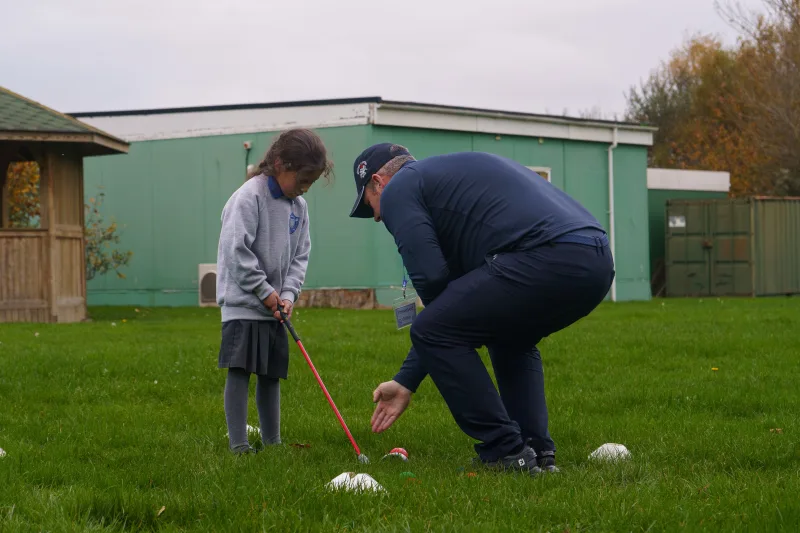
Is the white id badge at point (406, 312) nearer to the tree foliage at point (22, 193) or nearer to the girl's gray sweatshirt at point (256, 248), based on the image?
the girl's gray sweatshirt at point (256, 248)

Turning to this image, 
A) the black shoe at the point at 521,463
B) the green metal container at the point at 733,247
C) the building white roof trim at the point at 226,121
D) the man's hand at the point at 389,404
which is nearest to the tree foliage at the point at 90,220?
the building white roof trim at the point at 226,121

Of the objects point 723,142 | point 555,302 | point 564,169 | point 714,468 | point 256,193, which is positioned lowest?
point 714,468

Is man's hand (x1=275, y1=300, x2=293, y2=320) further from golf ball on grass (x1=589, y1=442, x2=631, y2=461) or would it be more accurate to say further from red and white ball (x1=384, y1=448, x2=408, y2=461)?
golf ball on grass (x1=589, y1=442, x2=631, y2=461)

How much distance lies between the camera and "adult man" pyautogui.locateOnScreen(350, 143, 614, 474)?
163 inches

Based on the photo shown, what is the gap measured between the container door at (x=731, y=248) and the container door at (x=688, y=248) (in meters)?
0.16

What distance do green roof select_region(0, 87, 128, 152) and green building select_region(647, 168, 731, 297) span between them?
45.6ft

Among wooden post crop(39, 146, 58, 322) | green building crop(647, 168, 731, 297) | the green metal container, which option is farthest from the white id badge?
green building crop(647, 168, 731, 297)

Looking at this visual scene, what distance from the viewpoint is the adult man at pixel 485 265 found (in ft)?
13.6

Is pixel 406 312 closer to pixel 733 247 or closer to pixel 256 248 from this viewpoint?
pixel 256 248

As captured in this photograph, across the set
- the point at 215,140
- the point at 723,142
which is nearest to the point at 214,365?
the point at 215,140

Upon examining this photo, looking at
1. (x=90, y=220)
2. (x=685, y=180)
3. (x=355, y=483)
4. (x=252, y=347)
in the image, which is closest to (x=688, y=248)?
(x=685, y=180)

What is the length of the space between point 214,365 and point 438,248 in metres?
4.50

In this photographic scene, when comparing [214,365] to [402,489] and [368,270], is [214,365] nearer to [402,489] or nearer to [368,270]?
[402,489]

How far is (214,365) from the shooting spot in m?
8.26
